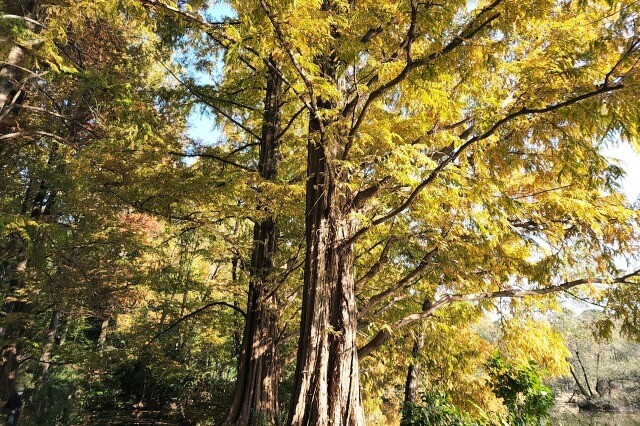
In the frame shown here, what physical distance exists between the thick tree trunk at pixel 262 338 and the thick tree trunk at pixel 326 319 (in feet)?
5.77

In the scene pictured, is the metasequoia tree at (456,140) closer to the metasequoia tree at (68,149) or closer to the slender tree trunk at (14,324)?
the metasequoia tree at (68,149)

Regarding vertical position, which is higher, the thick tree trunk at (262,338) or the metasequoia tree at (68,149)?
the metasequoia tree at (68,149)

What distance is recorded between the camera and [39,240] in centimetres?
754

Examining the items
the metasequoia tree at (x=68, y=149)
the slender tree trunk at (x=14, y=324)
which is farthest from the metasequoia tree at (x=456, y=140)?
the slender tree trunk at (x=14, y=324)

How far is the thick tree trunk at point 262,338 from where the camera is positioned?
5309 millimetres

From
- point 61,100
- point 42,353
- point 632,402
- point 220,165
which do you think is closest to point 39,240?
point 61,100

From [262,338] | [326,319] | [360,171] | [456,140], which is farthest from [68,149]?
[456,140]

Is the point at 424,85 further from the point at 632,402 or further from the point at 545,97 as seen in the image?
the point at 632,402

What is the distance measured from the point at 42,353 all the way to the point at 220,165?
30.3ft

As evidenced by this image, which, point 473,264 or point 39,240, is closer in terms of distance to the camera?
point 473,264

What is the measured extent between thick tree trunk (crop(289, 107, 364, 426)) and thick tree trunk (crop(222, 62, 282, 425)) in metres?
1.76

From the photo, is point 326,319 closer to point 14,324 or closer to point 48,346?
point 14,324

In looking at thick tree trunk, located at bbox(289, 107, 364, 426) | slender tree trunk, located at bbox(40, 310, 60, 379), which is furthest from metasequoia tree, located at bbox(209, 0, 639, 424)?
slender tree trunk, located at bbox(40, 310, 60, 379)

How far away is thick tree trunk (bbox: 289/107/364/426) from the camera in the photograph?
3428mm
